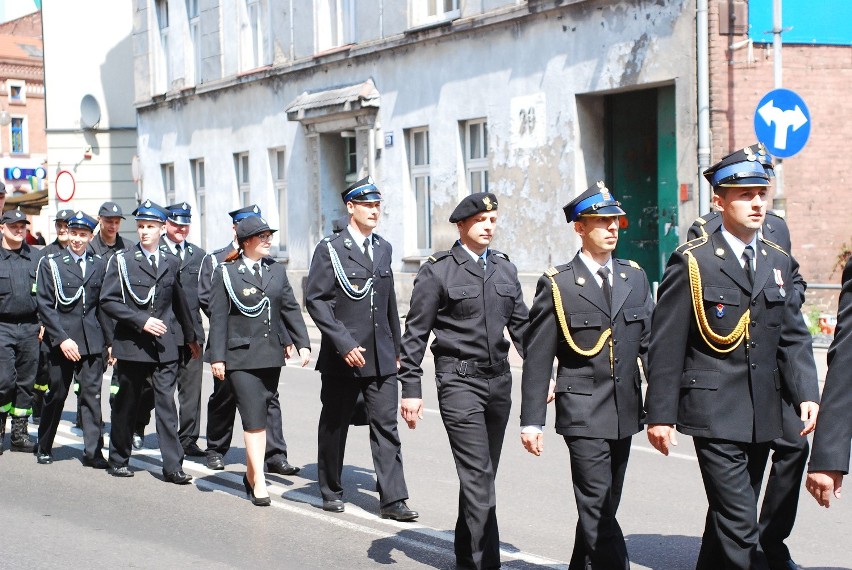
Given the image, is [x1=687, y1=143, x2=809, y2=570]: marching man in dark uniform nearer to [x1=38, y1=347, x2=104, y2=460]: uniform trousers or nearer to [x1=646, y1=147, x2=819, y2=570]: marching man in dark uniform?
[x1=646, y1=147, x2=819, y2=570]: marching man in dark uniform

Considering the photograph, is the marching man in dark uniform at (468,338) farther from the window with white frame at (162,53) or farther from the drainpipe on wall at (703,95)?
the window with white frame at (162,53)

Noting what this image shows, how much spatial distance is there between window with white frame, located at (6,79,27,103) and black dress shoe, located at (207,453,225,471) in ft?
200

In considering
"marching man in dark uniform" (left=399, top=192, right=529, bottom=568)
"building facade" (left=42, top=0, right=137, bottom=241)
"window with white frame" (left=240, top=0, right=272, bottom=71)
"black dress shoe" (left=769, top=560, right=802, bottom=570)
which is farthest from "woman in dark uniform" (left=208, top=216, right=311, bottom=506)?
"building facade" (left=42, top=0, right=137, bottom=241)

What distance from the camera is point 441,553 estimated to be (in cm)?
748

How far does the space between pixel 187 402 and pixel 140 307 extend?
1161 mm

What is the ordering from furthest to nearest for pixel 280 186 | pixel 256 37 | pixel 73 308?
pixel 256 37 → pixel 280 186 → pixel 73 308

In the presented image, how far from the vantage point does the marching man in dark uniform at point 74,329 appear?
10.8 metres

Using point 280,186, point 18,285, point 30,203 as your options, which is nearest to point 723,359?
point 18,285

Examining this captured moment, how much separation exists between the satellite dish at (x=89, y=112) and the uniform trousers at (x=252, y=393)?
98.4ft

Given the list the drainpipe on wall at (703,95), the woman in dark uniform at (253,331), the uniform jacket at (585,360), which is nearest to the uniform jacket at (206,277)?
the woman in dark uniform at (253,331)

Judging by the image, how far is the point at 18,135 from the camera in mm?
68500

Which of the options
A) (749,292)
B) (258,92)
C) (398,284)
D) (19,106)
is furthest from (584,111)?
(19,106)

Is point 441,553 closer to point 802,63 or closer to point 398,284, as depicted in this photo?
point 802,63

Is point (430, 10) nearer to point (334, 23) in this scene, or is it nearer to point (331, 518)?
point (334, 23)
